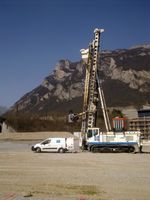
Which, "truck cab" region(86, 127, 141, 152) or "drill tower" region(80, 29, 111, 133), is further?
"drill tower" region(80, 29, 111, 133)

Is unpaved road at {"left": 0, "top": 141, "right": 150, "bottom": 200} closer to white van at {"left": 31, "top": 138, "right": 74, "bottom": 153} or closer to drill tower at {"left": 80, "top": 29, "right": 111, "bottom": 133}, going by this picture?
white van at {"left": 31, "top": 138, "right": 74, "bottom": 153}

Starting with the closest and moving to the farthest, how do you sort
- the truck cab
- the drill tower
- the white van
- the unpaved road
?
the unpaved road < the truck cab < the white van < the drill tower

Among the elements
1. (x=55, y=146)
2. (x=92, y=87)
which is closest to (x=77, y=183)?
(x=55, y=146)

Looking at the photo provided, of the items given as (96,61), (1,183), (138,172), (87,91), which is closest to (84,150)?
(87,91)

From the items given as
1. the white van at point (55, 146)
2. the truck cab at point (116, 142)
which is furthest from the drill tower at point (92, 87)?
the truck cab at point (116, 142)

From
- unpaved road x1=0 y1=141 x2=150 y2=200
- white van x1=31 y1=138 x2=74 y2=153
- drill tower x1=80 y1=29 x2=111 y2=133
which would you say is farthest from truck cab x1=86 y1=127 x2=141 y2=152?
unpaved road x1=0 y1=141 x2=150 y2=200

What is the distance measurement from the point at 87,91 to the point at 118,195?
30320mm

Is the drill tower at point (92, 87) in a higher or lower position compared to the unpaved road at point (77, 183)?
higher

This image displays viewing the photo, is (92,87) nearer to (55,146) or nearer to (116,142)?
(116,142)

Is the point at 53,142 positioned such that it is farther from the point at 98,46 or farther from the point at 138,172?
→ the point at 138,172

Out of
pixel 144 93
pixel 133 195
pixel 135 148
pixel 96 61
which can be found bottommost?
pixel 133 195

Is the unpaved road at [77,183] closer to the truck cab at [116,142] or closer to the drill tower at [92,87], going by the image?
the truck cab at [116,142]

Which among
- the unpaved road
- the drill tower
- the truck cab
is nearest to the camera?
the unpaved road

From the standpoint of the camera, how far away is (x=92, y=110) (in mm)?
43156
